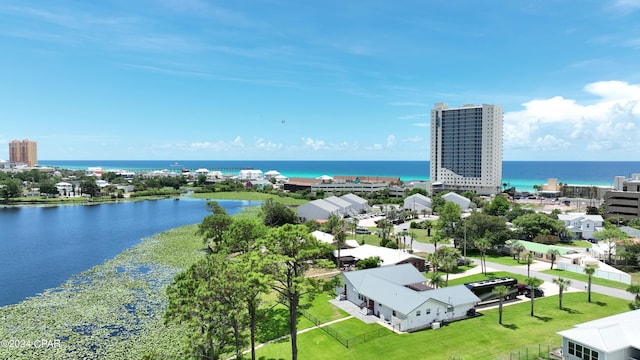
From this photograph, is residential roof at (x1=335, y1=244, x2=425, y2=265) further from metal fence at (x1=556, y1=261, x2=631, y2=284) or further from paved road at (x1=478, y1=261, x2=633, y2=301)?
metal fence at (x1=556, y1=261, x2=631, y2=284)

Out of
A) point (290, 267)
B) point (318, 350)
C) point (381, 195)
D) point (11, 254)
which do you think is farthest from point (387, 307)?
point (381, 195)

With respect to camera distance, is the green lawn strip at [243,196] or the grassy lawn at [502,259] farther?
the green lawn strip at [243,196]

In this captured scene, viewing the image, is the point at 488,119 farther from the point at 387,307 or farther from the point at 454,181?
the point at 387,307

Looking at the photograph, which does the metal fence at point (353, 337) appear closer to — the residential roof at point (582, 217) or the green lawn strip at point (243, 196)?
the residential roof at point (582, 217)

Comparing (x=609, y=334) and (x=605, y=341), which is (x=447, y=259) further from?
(x=605, y=341)

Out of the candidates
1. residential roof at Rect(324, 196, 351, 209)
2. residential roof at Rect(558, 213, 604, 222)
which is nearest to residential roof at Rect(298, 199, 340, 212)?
residential roof at Rect(324, 196, 351, 209)

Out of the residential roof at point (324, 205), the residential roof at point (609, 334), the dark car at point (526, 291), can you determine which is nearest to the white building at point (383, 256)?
the dark car at point (526, 291)
